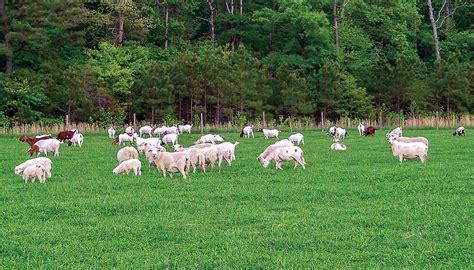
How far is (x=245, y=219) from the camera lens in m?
10.6

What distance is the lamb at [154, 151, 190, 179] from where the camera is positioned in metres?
16.4

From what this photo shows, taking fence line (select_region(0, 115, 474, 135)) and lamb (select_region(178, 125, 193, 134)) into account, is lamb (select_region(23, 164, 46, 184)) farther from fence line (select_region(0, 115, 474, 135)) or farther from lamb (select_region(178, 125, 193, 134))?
lamb (select_region(178, 125, 193, 134))

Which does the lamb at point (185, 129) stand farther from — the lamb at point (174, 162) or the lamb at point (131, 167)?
the lamb at point (174, 162)

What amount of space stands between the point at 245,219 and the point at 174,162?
6125 mm

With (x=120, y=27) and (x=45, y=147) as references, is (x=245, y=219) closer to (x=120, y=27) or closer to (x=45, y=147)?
(x=45, y=147)

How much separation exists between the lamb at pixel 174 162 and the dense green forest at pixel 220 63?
32669mm

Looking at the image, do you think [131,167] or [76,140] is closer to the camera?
[131,167]

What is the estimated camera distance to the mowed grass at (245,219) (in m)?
8.30

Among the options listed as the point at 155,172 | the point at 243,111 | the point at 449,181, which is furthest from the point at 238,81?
the point at 449,181

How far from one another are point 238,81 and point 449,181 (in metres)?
36.8

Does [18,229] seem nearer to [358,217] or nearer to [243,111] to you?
[358,217]

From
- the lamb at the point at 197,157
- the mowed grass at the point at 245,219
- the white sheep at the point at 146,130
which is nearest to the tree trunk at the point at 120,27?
the white sheep at the point at 146,130

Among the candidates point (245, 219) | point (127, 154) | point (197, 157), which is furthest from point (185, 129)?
point (245, 219)

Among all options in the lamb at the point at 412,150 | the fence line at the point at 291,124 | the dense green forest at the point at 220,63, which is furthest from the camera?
the dense green forest at the point at 220,63
